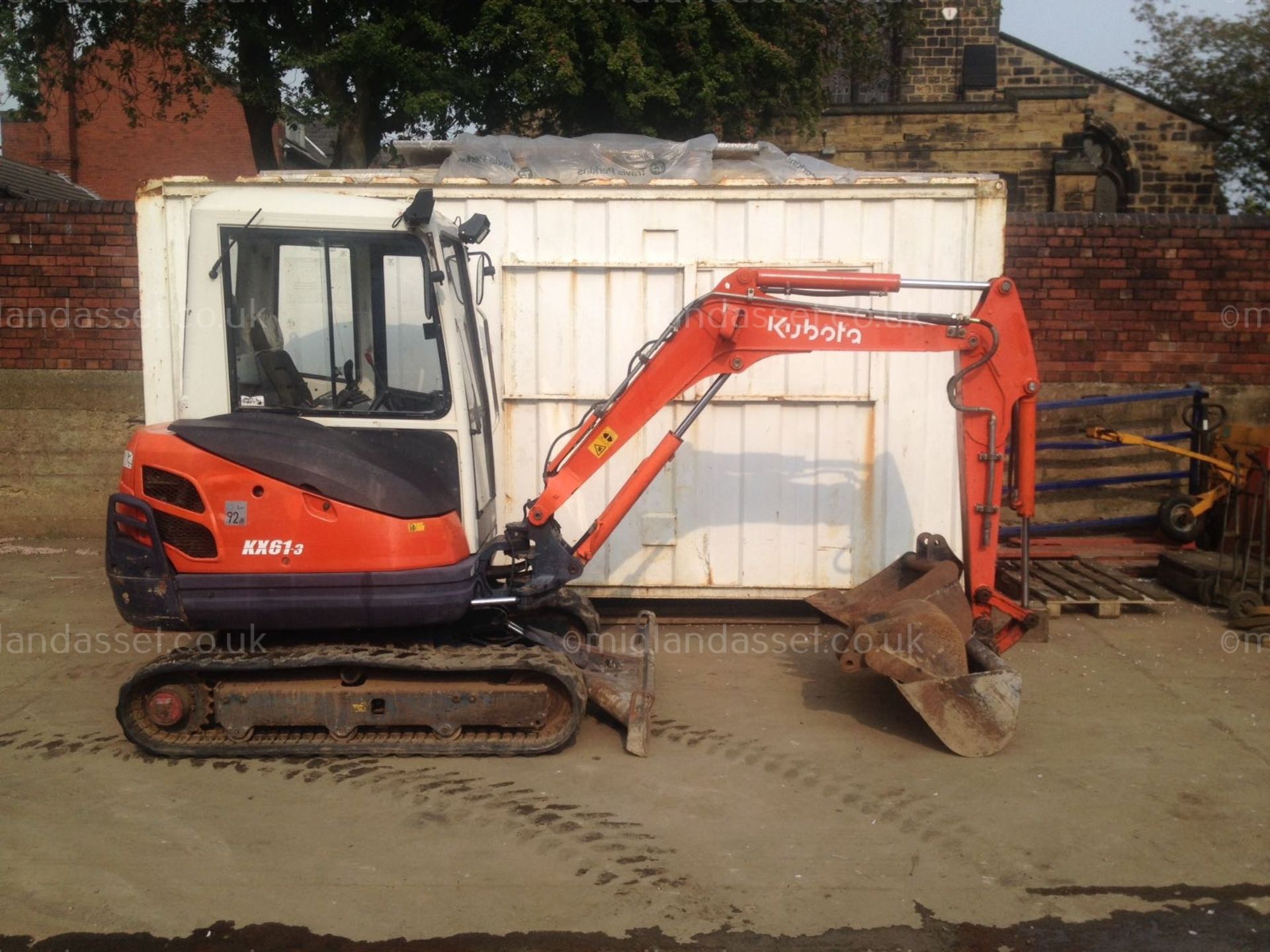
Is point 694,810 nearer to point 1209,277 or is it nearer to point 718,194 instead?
point 718,194

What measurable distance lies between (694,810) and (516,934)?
3.91ft

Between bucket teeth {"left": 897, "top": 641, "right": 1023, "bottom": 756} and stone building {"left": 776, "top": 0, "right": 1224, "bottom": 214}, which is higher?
stone building {"left": 776, "top": 0, "right": 1224, "bottom": 214}

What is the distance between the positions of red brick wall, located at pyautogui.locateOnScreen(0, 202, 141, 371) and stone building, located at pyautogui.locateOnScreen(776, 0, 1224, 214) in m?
10.8

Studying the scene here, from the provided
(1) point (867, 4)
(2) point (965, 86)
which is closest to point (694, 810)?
(1) point (867, 4)

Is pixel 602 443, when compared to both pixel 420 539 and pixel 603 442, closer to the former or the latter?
pixel 603 442

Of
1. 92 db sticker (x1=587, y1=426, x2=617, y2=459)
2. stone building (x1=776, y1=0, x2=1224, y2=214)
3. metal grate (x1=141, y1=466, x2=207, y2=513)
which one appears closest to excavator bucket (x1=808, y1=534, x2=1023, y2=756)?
92 db sticker (x1=587, y1=426, x2=617, y2=459)

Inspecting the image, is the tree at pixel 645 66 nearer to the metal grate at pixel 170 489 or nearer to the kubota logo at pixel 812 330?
the kubota logo at pixel 812 330

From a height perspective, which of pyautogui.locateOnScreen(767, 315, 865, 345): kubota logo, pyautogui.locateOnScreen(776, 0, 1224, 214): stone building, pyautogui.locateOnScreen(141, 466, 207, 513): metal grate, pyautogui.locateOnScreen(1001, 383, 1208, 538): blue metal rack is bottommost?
pyautogui.locateOnScreen(1001, 383, 1208, 538): blue metal rack

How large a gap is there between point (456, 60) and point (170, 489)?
8475 millimetres

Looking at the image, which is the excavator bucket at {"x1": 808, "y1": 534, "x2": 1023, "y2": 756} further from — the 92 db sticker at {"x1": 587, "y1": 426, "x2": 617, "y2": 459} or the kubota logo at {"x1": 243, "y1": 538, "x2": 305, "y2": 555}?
the kubota logo at {"x1": 243, "y1": 538, "x2": 305, "y2": 555}

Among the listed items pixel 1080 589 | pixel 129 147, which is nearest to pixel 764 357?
pixel 1080 589

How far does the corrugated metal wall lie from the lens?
291 inches

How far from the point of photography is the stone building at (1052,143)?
18578mm

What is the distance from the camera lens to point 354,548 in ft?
17.2
